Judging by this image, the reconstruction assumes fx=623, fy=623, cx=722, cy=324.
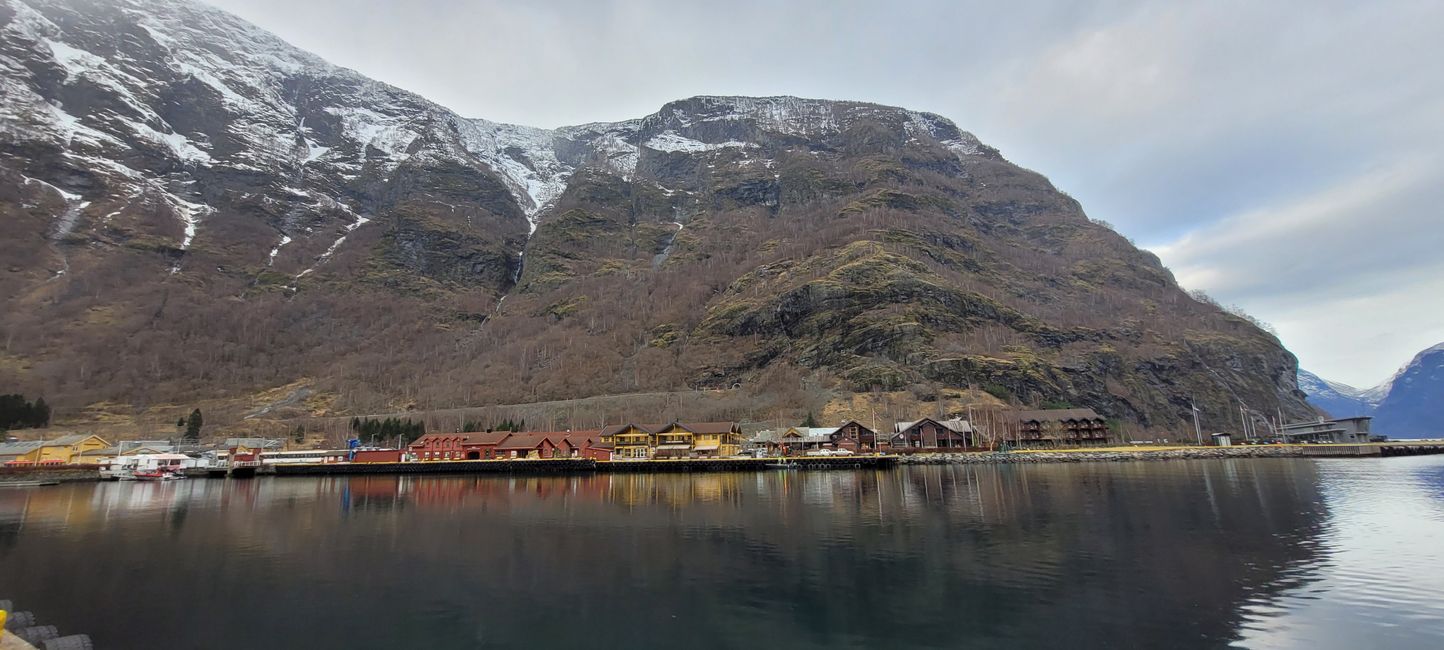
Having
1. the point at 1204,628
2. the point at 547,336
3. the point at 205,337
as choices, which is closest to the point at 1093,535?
the point at 1204,628

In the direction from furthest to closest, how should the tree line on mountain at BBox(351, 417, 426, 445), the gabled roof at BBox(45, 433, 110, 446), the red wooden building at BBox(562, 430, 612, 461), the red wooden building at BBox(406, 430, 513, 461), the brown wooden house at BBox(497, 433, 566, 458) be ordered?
the tree line on mountain at BBox(351, 417, 426, 445) → the red wooden building at BBox(406, 430, 513, 461) → the brown wooden house at BBox(497, 433, 566, 458) → the red wooden building at BBox(562, 430, 612, 461) → the gabled roof at BBox(45, 433, 110, 446)

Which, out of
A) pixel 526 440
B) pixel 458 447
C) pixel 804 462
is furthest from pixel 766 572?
pixel 458 447

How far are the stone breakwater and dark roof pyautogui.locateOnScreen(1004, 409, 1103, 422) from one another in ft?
41.2

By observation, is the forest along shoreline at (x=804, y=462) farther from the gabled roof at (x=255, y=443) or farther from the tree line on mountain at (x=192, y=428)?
the tree line on mountain at (x=192, y=428)

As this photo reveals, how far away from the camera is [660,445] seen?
106 metres

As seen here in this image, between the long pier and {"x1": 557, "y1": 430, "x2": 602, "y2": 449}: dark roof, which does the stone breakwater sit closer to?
the long pier

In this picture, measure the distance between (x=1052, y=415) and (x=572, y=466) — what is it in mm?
84713

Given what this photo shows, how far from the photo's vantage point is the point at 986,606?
1845cm

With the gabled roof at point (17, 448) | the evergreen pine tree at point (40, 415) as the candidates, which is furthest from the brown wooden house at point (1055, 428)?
the evergreen pine tree at point (40, 415)

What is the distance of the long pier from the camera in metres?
91.2

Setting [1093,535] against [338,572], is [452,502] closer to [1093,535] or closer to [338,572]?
[338,572]

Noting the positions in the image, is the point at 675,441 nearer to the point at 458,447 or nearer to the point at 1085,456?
the point at 458,447

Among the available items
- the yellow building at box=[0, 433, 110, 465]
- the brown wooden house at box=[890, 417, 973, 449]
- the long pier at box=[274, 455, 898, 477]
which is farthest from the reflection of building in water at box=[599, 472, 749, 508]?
the yellow building at box=[0, 433, 110, 465]

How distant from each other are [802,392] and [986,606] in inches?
4436
